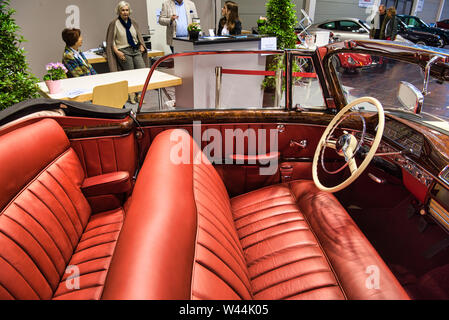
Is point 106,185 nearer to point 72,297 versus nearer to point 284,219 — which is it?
point 72,297

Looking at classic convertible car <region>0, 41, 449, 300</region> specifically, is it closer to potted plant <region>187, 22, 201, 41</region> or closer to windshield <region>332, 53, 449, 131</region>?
windshield <region>332, 53, 449, 131</region>

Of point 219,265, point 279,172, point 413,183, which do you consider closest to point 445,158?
point 413,183

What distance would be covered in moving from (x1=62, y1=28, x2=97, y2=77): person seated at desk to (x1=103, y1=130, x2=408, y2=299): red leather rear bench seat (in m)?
3.40

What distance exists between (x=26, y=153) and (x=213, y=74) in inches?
147

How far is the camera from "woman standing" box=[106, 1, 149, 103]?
520 cm

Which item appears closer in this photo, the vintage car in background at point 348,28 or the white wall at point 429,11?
the vintage car in background at point 348,28

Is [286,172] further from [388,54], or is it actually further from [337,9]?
[337,9]

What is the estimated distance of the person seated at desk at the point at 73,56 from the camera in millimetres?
4098

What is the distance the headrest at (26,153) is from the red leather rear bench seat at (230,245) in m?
0.52

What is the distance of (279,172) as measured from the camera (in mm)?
2217

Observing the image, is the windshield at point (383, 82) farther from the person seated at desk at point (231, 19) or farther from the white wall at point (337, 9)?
the white wall at point (337, 9)

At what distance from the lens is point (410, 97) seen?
1.62m

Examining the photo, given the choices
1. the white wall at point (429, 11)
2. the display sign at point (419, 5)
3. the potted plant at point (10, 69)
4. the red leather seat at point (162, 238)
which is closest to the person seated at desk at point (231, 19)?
the potted plant at point (10, 69)
